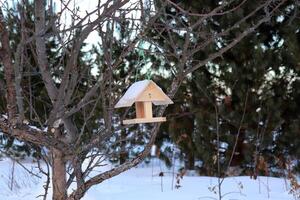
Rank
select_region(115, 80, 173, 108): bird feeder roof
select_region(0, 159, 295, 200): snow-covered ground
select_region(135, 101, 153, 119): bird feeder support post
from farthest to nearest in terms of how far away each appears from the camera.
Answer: select_region(0, 159, 295, 200): snow-covered ground, select_region(135, 101, 153, 119): bird feeder support post, select_region(115, 80, 173, 108): bird feeder roof

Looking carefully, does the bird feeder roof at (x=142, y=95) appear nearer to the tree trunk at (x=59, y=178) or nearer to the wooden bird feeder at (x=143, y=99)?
the wooden bird feeder at (x=143, y=99)

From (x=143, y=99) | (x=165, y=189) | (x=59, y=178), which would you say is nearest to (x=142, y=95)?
(x=143, y=99)

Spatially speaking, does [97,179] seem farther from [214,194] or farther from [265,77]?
[265,77]

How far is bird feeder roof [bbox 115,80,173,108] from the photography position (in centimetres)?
223

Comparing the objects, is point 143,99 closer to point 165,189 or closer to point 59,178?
point 59,178

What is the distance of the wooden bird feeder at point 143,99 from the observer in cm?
224

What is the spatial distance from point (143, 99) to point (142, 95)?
23 mm

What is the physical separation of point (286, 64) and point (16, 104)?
4859 millimetres

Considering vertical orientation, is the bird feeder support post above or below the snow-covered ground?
above

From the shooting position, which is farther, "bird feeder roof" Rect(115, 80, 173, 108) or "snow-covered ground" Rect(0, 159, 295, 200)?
"snow-covered ground" Rect(0, 159, 295, 200)

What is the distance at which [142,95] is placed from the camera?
91.1 inches

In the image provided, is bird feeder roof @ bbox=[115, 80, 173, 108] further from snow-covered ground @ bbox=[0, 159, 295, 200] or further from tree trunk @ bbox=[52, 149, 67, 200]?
snow-covered ground @ bbox=[0, 159, 295, 200]

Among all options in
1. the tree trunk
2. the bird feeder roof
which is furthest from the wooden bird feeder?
the tree trunk

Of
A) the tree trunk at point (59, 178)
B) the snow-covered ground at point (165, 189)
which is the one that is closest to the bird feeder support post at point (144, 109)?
the tree trunk at point (59, 178)
